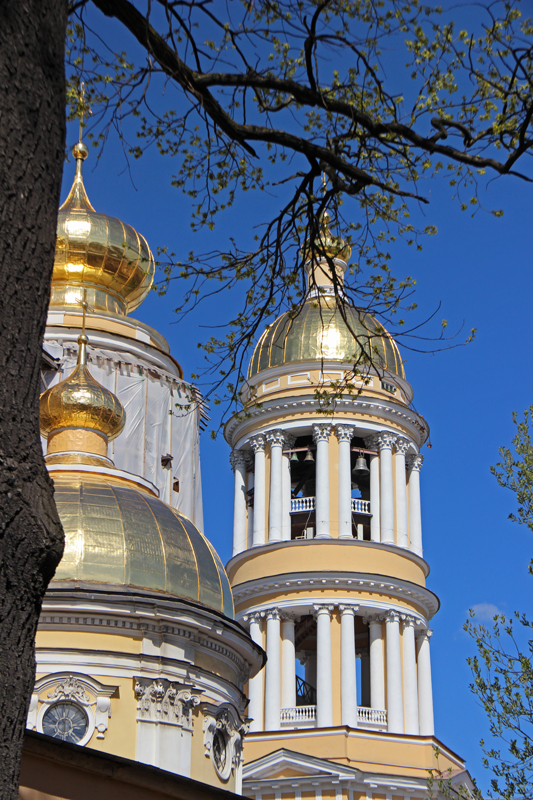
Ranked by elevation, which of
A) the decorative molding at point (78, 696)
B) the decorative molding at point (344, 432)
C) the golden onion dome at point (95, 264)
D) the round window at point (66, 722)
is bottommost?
the round window at point (66, 722)

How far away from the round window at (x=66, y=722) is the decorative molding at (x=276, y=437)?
1709 centimetres

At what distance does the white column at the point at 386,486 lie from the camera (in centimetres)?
3225

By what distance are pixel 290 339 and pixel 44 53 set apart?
2988cm

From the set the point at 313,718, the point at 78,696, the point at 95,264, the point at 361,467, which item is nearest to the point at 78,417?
the point at 78,696

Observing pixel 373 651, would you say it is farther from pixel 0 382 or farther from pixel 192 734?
pixel 0 382

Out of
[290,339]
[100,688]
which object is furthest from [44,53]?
[290,339]

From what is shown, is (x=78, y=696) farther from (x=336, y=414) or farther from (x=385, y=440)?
(x=385, y=440)

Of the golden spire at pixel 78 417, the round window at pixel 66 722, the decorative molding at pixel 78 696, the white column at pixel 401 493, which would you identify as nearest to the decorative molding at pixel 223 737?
the decorative molding at pixel 78 696

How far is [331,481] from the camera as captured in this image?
3247 centimetres

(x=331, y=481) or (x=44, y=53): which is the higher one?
(x=331, y=481)

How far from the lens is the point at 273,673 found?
30.5 meters

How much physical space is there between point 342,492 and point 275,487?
1861mm

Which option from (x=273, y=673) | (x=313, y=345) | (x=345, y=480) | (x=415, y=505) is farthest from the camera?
(x=313, y=345)

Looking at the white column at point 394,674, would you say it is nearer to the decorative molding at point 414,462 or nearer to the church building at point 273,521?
the church building at point 273,521
